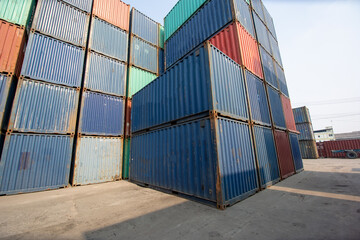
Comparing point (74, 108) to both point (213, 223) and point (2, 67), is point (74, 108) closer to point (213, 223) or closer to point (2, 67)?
point (2, 67)

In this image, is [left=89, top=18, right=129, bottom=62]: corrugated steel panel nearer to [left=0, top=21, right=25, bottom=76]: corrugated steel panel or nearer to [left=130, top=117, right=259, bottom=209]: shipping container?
[left=0, top=21, right=25, bottom=76]: corrugated steel panel

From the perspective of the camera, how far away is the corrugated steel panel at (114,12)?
12241 millimetres

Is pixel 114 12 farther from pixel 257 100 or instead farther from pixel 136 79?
pixel 257 100

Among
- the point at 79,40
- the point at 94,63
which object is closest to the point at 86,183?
the point at 94,63

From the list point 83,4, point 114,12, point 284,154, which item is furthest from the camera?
point 114,12

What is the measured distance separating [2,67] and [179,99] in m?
9.68

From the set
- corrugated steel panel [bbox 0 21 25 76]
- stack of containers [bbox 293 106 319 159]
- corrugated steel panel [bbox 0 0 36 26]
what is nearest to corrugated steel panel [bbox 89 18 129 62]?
corrugated steel panel [bbox 0 0 36 26]

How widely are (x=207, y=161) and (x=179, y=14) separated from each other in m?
12.8

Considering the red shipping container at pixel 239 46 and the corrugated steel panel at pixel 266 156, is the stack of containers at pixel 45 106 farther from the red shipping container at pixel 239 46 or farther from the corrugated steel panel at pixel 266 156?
the corrugated steel panel at pixel 266 156

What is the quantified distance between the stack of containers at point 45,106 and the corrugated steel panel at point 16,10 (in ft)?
2.57

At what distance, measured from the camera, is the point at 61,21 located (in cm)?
1018

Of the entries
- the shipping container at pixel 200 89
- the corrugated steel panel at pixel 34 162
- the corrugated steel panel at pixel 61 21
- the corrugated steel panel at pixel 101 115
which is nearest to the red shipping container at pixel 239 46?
the shipping container at pixel 200 89

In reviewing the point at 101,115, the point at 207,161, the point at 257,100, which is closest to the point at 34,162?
the point at 101,115

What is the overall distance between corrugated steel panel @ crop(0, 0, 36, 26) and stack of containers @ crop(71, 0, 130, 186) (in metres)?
3.50
